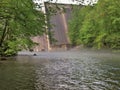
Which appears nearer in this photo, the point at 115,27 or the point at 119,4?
the point at 119,4

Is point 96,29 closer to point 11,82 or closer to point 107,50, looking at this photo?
point 107,50

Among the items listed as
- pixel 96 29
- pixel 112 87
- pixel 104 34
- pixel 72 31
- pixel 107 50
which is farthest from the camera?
pixel 72 31

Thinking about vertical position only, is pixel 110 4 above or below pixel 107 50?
above

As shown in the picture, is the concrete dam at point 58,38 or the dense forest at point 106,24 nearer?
the dense forest at point 106,24

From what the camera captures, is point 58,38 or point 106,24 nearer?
point 106,24

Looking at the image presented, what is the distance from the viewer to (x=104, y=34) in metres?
53.1

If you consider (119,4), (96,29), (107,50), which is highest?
(119,4)

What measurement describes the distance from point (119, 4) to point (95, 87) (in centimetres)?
3557

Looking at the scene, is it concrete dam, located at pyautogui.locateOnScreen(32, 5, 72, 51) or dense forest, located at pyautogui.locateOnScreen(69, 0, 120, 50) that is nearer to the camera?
dense forest, located at pyautogui.locateOnScreen(69, 0, 120, 50)

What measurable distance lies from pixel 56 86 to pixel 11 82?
272 centimetres

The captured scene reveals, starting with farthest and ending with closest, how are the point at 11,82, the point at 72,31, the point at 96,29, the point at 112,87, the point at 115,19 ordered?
the point at 72,31 → the point at 96,29 → the point at 115,19 → the point at 11,82 → the point at 112,87

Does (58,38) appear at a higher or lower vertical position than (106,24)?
lower

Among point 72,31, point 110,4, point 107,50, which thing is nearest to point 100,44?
point 107,50

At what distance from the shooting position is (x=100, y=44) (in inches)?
2207
